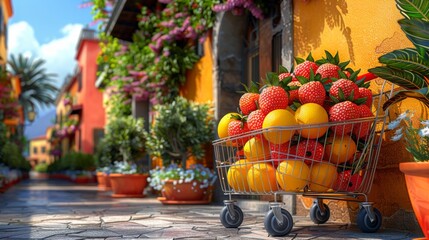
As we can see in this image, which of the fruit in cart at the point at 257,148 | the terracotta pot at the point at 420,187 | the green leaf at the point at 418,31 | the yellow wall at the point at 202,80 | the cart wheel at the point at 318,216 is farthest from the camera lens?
the yellow wall at the point at 202,80

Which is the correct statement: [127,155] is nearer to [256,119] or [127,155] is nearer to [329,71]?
[256,119]

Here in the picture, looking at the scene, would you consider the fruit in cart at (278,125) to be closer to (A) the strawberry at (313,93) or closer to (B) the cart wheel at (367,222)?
(A) the strawberry at (313,93)

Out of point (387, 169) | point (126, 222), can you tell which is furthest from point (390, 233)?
point (126, 222)

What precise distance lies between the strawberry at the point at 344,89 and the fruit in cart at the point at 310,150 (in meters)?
0.36

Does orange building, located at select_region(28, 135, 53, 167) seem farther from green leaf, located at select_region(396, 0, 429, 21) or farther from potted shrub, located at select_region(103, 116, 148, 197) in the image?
green leaf, located at select_region(396, 0, 429, 21)

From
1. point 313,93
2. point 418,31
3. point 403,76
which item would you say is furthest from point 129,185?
point 418,31

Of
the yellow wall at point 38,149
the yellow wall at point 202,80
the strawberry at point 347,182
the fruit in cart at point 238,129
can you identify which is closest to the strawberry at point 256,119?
the fruit in cart at point 238,129

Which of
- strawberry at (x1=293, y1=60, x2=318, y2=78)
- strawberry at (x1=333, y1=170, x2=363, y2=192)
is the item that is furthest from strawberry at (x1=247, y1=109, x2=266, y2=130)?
strawberry at (x1=333, y1=170, x2=363, y2=192)

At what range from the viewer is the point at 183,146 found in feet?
24.2

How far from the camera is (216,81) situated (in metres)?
7.46

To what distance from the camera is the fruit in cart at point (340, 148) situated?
11.4 ft

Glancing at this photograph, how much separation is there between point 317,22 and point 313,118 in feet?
6.26

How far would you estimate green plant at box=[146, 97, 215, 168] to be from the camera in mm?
7285

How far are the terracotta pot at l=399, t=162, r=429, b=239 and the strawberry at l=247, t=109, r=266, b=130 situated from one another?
1.04 metres
